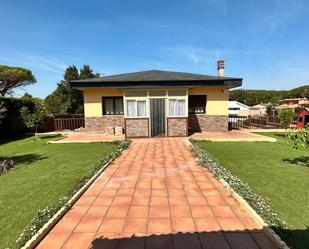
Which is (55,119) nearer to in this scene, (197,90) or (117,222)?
(197,90)

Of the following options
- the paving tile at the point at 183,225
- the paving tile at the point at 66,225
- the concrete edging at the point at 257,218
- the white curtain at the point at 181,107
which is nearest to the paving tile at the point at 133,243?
the paving tile at the point at 183,225

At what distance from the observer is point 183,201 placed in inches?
186

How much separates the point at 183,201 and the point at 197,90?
37.8 feet

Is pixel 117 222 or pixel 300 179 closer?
pixel 117 222

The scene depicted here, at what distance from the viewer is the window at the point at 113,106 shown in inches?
617

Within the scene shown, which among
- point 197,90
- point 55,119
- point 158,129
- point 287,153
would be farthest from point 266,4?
point 55,119

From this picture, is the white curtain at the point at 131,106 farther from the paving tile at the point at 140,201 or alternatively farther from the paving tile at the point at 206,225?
the paving tile at the point at 206,225

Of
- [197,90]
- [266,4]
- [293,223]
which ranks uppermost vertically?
[266,4]

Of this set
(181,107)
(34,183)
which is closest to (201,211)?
(34,183)

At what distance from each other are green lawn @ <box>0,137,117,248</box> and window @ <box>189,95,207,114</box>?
25.1ft

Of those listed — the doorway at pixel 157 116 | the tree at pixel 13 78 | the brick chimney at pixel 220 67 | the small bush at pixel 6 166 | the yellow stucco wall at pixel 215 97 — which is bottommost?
the small bush at pixel 6 166

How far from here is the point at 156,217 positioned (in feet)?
13.2

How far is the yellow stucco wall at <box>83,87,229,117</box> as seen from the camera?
50.4ft

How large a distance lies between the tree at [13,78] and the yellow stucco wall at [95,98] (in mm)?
21136
